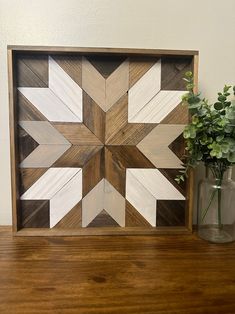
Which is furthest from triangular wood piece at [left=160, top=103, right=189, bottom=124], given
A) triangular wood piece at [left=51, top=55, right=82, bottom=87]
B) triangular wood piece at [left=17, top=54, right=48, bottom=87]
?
triangular wood piece at [left=17, top=54, right=48, bottom=87]

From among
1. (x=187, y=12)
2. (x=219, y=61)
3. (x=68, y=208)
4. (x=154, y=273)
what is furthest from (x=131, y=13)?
(x=154, y=273)

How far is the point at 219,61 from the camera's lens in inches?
37.9

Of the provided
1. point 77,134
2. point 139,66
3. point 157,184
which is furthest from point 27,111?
point 157,184

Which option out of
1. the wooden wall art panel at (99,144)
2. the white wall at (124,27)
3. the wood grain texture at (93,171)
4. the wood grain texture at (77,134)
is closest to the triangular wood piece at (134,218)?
the wooden wall art panel at (99,144)

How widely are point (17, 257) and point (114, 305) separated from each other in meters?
0.34

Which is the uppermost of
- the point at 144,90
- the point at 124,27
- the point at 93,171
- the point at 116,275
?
the point at 124,27

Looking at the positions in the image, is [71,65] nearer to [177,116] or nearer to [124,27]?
[124,27]

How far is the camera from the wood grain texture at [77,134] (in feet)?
3.06

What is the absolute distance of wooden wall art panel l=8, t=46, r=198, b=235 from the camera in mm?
917

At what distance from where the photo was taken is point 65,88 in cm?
92

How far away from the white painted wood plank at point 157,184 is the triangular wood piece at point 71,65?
1.19 feet

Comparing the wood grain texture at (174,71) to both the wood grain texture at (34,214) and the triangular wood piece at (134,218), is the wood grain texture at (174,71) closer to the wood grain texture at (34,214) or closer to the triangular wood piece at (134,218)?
the triangular wood piece at (134,218)

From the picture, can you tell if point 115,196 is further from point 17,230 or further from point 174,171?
point 17,230

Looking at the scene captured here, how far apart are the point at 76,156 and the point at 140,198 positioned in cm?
26
